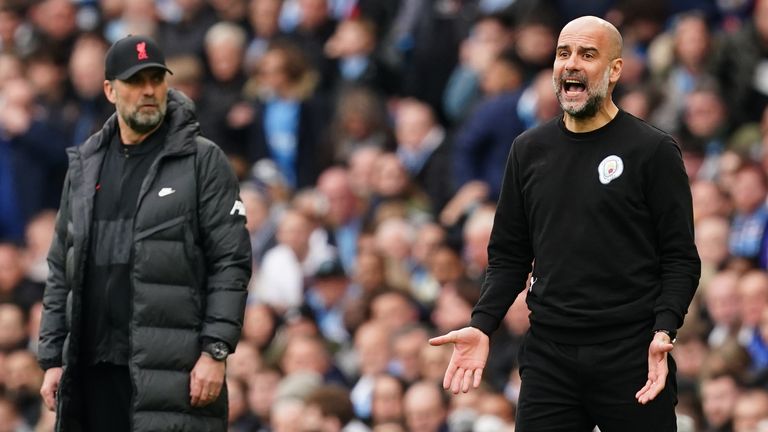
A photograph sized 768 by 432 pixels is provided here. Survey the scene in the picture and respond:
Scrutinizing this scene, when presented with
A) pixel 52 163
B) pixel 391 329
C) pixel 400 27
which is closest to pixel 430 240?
pixel 391 329

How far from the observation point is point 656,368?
6.81m

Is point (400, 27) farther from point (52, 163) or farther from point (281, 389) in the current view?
point (281, 389)

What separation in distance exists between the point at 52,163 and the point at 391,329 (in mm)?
4603

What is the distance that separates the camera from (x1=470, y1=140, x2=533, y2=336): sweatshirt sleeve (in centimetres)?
724

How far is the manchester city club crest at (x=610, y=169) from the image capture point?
698cm

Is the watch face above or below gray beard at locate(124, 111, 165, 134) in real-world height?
below

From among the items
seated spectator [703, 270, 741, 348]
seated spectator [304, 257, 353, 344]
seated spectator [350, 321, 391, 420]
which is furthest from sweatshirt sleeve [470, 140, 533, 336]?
seated spectator [304, 257, 353, 344]

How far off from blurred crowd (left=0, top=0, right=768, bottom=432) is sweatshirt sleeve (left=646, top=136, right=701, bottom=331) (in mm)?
3313

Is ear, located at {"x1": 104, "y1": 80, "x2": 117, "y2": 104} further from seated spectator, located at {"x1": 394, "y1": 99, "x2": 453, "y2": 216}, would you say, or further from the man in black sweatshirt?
seated spectator, located at {"x1": 394, "y1": 99, "x2": 453, "y2": 216}

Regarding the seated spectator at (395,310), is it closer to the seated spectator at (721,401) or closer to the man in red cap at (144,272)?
the seated spectator at (721,401)

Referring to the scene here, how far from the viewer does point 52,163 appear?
1600 centimetres

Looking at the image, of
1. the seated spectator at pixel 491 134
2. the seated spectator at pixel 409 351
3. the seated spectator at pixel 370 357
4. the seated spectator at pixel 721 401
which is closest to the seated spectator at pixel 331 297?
the seated spectator at pixel 370 357

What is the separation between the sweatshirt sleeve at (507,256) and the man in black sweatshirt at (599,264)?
81mm

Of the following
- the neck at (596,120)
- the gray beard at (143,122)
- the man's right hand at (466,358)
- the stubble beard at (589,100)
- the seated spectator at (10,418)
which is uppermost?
the stubble beard at (589,100)
